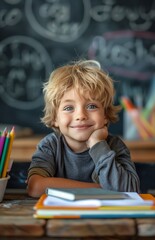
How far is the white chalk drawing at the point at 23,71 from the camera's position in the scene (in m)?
Result: 3.50

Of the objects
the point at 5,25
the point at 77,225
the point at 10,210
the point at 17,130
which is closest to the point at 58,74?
the point at 10,210

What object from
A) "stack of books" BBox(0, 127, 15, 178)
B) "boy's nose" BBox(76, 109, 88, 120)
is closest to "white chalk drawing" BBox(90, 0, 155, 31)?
"boy's nose" BBox(76, 109, 88, 120)

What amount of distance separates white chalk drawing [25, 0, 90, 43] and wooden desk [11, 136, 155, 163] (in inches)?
34.2

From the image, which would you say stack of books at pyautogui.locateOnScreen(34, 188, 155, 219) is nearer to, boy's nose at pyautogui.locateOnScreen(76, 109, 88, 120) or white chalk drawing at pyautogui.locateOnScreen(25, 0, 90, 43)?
boy's nose at pyautogui.locateOnScreen(76, 109, 88, 120)

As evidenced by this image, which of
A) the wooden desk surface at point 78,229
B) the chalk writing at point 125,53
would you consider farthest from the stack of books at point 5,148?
the chalk writing at point 125,53

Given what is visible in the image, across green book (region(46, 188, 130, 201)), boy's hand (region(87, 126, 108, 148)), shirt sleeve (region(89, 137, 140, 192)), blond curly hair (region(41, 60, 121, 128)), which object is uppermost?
blond curly hair (region(41, 60, 121, 128))

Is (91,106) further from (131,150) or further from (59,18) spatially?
(59,18)

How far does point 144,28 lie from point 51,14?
711 millimetres

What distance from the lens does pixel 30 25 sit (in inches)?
138

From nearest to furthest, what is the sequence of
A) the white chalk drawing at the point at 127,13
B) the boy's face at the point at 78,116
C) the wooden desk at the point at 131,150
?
the boy's face at the point at 78,116 < the wooden desk at the point at 131,150 < the white chalk drawing at the point at 127,13

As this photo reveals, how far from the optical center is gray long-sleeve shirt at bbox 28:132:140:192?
1.42 metres

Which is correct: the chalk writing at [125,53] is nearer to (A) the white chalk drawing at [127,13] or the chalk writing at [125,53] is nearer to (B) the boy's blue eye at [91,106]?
(A) the white chalk drawing at [127,13]

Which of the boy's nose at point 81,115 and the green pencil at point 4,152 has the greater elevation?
the boy's nose at point 81,115

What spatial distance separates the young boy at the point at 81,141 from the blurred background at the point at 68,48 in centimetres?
184
